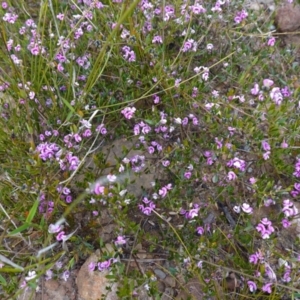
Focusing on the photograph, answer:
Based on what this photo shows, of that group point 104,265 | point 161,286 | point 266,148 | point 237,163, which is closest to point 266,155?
point 266,148

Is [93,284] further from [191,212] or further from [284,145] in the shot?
[284,145]

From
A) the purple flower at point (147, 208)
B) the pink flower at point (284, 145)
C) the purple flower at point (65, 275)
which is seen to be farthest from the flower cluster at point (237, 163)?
the purple flower at point (65, 275)

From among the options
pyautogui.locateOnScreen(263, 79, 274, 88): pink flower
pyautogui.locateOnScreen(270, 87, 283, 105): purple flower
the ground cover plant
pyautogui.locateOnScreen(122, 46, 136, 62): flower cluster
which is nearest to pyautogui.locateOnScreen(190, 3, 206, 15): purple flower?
the ground cover plant

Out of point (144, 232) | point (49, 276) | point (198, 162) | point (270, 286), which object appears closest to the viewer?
point (270, 286)

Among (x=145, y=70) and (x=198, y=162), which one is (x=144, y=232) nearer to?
(x=198, y=162)

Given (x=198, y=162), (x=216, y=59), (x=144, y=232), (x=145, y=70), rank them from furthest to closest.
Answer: (x=216, y=59) → (x=145, y=70) → (x=198, y=162) → (x=144, y=232)

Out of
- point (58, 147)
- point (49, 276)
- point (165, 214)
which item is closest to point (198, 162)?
point (165, 214)
